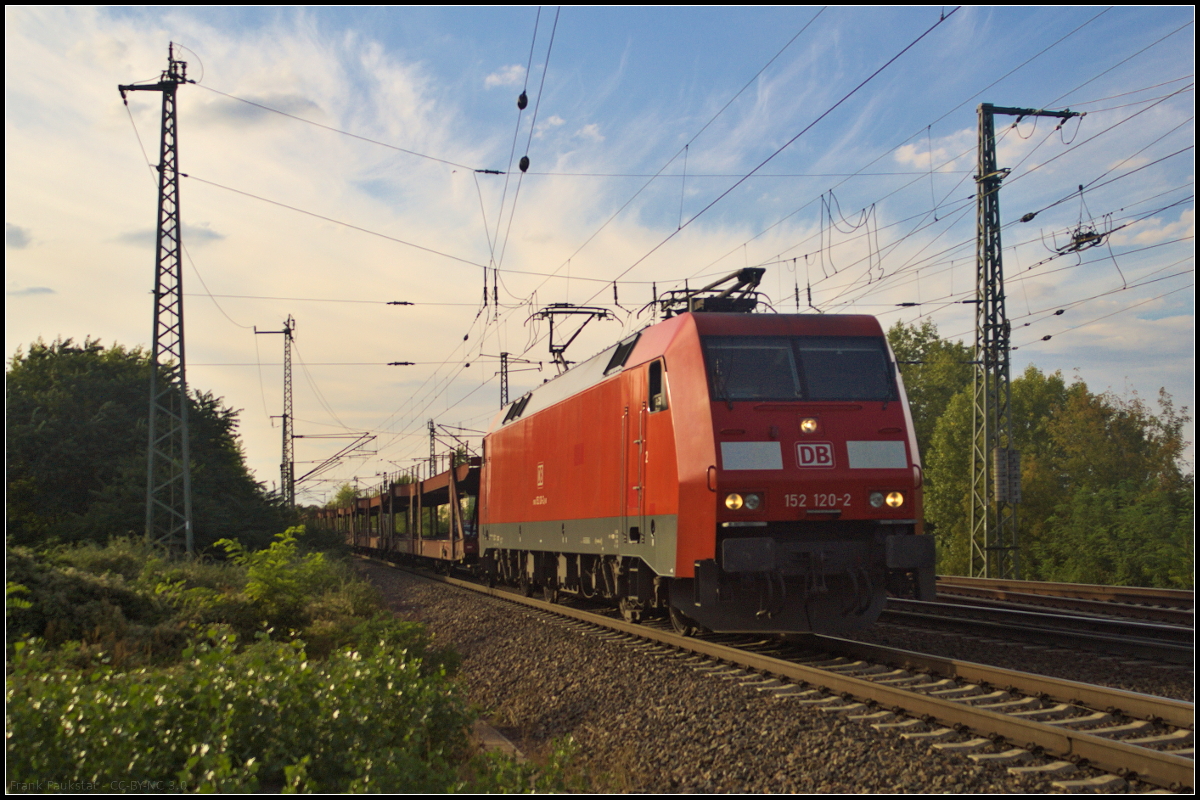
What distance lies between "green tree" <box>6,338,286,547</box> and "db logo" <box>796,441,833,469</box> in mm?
16958

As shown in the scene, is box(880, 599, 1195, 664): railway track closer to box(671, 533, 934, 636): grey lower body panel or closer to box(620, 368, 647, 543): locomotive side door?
box(671, 533, 934, 636): grey lower body panel

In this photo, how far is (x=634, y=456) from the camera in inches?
434

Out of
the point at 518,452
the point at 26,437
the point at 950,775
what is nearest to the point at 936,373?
the point at 518,452

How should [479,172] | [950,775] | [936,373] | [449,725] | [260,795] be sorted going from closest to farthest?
1. [260,795]
2. [950,775]
3. [449,725]
4. [479,172]
5. [936,373]

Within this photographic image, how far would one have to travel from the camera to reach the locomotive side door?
421 inches

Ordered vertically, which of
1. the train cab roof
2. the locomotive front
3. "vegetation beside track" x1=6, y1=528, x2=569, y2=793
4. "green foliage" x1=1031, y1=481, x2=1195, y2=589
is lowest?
"green foliage" x1=1031, y1=481, x2=1195, y2=589

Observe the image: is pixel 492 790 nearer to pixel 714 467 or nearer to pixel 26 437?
pixel 714 467

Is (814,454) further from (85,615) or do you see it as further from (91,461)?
(91,461)

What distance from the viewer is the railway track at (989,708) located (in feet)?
17.2

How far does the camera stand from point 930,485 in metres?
51.8

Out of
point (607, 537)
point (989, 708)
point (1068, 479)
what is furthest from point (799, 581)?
point (1068, 479)

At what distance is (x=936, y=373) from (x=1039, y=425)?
781 cm

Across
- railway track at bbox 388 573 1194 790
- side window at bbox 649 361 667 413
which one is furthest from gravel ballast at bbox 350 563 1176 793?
side window at bbox 649 361 667 413

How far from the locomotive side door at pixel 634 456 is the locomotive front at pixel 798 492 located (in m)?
1.01
